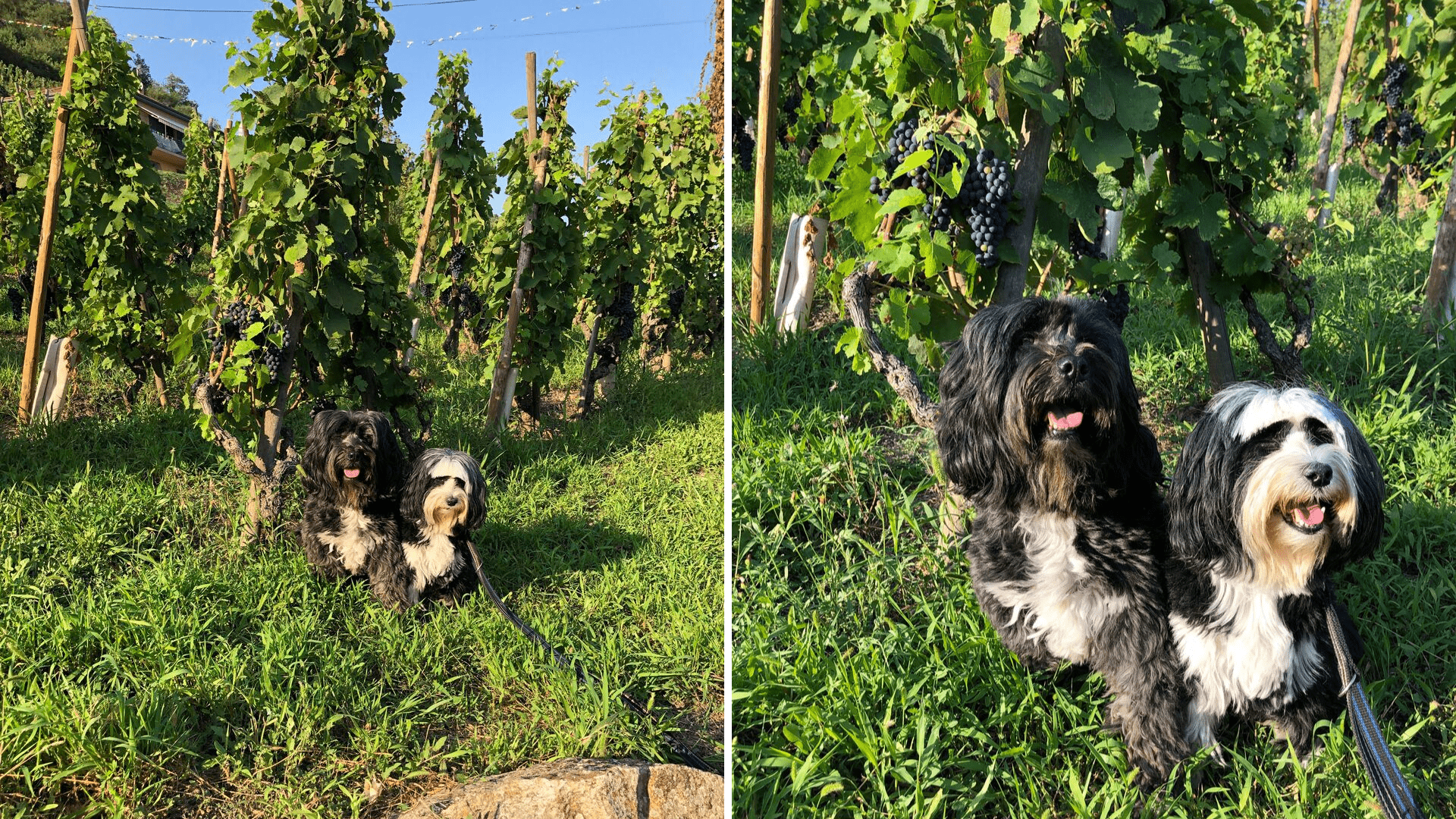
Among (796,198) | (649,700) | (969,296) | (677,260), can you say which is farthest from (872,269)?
(796,198)

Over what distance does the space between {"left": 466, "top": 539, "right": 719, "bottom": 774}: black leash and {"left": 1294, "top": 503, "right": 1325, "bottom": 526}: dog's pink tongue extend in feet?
5.43

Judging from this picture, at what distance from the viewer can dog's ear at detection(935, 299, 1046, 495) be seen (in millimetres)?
2229

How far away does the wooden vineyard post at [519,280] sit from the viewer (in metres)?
5.95

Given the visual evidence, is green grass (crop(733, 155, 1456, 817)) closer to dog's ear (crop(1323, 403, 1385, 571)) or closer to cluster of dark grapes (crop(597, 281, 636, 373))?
dog's ear (crop(1323, 403, 1385, 571))

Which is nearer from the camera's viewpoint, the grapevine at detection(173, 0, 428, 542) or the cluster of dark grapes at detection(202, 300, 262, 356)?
the grapevine at detection(173, 0, 428, 542)

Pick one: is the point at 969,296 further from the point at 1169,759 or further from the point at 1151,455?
the point at 1169,759

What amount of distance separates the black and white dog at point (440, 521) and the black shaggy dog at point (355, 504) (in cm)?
6

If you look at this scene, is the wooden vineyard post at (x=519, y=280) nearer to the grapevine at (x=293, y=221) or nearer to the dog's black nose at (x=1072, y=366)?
the grapevine at (x=293, y=221)

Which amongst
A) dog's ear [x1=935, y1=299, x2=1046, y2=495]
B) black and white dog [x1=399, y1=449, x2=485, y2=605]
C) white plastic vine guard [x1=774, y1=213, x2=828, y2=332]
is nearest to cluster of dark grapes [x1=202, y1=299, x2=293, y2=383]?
black and white dog [x1=399, y1=449, x2=485, y2=605]

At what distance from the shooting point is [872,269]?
3242mm

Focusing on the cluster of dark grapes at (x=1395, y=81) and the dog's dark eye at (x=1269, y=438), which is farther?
the cluster of dark grapes at (x=1395, y=81)

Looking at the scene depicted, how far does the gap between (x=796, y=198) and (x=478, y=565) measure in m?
5.52

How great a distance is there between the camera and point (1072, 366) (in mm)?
2082

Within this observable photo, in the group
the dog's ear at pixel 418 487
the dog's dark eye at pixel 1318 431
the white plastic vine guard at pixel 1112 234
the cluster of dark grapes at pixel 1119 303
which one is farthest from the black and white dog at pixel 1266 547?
the white plastic vine guard at pixel 1112 234
